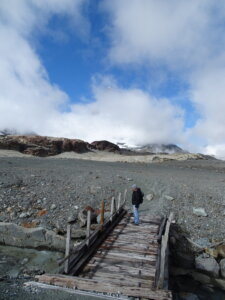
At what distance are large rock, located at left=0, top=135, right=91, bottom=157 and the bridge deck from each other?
65058mm

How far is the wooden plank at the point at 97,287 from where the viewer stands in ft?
21.4

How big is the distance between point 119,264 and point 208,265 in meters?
5.15

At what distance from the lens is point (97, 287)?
675cm

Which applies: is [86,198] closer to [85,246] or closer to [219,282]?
[85,246]

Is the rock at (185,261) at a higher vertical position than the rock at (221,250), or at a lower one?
lower

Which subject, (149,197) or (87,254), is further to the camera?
(149,197)

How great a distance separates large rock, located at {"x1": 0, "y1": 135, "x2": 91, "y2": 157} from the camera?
7006 cm

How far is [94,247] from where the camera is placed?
934cm

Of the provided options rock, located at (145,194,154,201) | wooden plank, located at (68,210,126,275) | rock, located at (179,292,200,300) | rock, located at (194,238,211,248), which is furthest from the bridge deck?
rock, located at (145,194,154,201)

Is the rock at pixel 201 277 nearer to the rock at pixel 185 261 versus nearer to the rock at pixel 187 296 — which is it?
the rock at pixel 185 261

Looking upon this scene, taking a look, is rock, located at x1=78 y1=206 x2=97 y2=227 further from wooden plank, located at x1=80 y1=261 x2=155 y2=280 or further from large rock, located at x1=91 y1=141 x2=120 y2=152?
large rock, located at x1=91 y1=141 x2=120 y2=152

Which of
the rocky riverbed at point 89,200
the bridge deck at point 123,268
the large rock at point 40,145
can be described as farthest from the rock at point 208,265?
the large rock at point 40,145

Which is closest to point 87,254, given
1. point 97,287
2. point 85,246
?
point 85,246

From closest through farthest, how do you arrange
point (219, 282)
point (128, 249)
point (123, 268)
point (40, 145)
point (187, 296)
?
point (123, 268), point (187, 296), point (128, 249), point (219, 282), point (40, 145)
